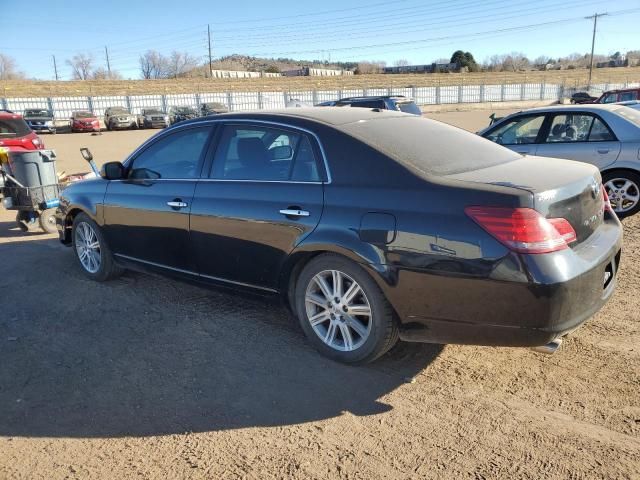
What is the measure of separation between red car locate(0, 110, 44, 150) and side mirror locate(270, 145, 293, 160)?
27.3 feet

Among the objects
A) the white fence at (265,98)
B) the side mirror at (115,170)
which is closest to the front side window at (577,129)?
the side mirror at (115,170)

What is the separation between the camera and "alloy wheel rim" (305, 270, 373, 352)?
347cm

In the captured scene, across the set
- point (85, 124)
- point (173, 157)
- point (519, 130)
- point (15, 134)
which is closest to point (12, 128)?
point (15, 134)

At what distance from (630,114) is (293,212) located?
601 cm

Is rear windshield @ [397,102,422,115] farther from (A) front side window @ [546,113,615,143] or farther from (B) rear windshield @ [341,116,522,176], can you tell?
(B) rear windshield @ [341,116,522,176]

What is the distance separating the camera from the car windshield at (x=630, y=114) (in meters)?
7.19

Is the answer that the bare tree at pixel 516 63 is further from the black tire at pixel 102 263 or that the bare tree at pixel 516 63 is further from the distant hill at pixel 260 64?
the black tire at pixel 102 263

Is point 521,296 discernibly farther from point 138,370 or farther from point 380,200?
point 138,370

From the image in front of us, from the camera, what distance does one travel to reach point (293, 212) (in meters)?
3.63

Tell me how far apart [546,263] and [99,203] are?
414 centimetres

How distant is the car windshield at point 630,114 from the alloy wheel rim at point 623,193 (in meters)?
0.77

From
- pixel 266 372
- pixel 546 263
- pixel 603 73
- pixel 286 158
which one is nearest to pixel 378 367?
pixel 266 372

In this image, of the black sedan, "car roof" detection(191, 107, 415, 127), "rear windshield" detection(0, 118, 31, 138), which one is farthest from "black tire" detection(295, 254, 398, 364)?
"rear windshield" detection(0, 118, 31, 138)

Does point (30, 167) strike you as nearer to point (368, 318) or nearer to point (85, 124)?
point (368, 318)
